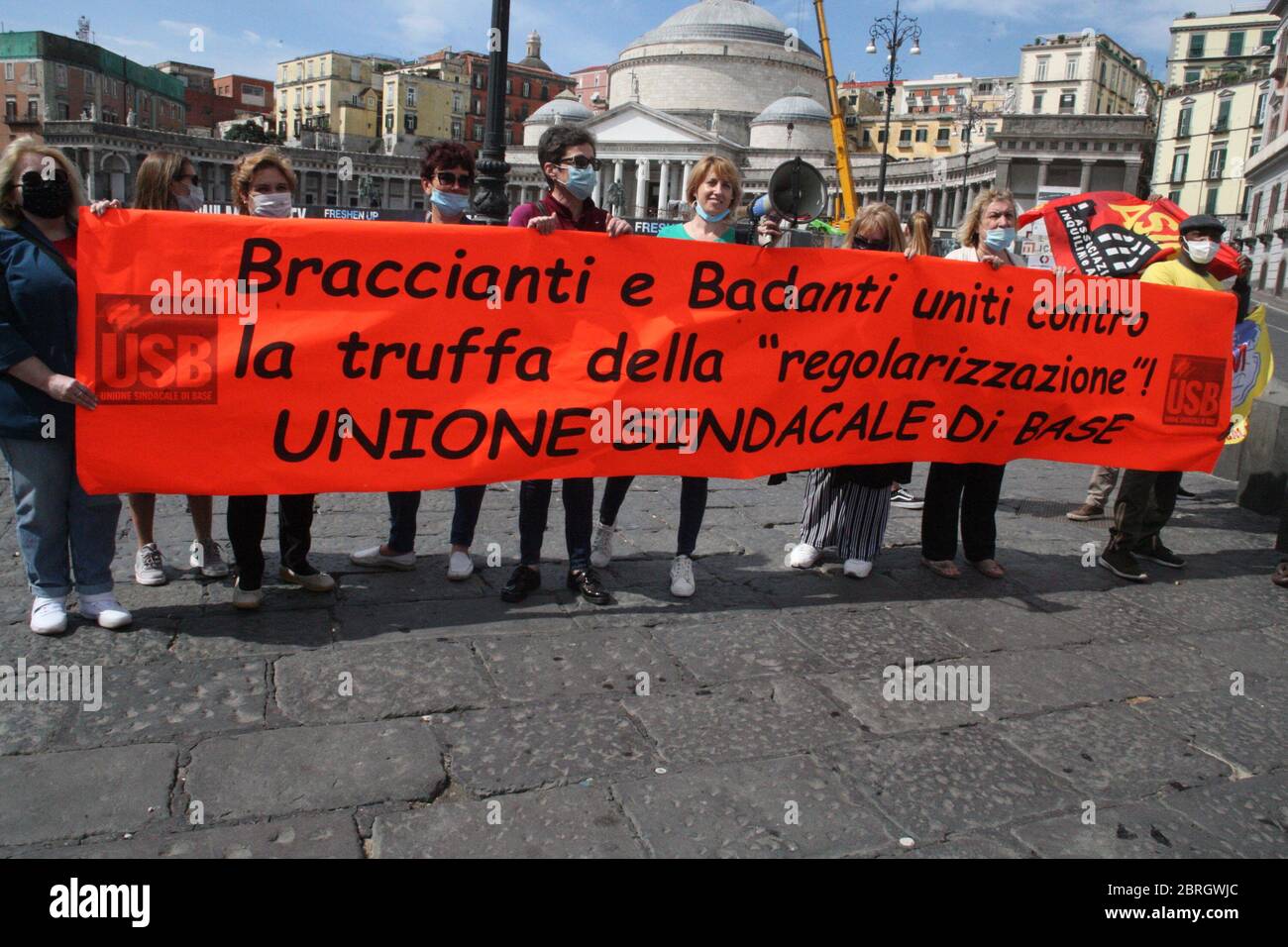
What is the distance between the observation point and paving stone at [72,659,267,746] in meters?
2.90

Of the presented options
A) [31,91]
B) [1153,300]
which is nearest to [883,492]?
[1153,300]

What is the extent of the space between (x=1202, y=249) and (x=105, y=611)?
16.6ft

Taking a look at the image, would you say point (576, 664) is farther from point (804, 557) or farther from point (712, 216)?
point (712, 216)

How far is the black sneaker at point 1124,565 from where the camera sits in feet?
16.1

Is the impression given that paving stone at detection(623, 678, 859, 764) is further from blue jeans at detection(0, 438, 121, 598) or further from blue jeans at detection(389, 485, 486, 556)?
blue jeans at detection(0, 438, 121, 598)

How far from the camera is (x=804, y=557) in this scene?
479 cm

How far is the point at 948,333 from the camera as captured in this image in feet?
14.6

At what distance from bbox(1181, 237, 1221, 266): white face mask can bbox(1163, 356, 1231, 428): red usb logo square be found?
1.68 ft

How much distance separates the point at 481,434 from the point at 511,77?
110723 millimetres

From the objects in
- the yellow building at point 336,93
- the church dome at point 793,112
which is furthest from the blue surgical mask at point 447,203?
the yellow building at point 336,93

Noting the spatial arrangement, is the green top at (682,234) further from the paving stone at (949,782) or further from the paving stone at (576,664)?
the paving stone at (949,782)

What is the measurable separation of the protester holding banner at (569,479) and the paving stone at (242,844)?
1.70 m

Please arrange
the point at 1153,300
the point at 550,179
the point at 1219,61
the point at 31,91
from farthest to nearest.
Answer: the point at 31,91 → the point at 1219,61 → the point at 1153,300 → the point at 550,179
